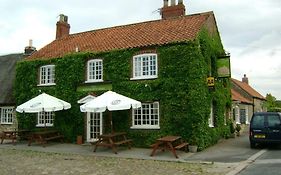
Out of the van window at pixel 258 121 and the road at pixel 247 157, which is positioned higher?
the van window at pixel 258 121

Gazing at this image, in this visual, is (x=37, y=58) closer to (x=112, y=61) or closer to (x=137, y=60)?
(x=112, y=61)

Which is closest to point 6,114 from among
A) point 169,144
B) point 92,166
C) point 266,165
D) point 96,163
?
point 96,163

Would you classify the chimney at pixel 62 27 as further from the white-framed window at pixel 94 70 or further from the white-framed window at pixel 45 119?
the white-framed window at pixel 94 70

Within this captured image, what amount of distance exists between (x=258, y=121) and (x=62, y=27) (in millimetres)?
18345

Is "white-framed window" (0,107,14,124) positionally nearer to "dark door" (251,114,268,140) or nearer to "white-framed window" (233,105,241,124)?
"dark door" (251,114,268,140)

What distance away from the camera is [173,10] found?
24812 millimetres

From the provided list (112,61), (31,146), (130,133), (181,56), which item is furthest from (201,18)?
(31,146)

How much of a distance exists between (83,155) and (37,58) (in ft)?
35.3

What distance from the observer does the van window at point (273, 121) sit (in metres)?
18.1

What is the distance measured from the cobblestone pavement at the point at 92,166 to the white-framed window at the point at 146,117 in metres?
3.84

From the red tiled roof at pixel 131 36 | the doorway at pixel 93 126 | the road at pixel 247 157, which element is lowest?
the road at pixel 247 157

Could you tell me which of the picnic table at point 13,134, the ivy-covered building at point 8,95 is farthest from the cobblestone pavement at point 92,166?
Answer: the ivy-covered building at point 8,95

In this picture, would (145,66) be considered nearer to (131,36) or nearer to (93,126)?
(131,36)

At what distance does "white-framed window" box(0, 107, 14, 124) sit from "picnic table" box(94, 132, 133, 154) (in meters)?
10.8
